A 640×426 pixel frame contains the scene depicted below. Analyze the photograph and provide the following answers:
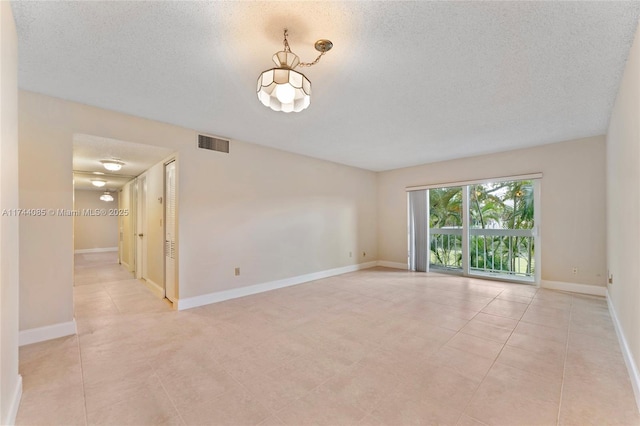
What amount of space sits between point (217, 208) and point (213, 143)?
981 mm

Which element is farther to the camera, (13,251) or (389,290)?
(389,290)

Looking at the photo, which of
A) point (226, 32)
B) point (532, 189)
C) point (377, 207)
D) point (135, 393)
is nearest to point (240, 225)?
point (135, 393)

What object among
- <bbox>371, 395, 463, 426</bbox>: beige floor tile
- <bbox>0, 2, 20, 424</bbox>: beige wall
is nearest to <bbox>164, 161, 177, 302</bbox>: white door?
<bbox>0, 2, 20, 424</bbox>: beige wall

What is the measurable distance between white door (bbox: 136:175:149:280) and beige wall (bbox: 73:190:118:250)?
5.67 m

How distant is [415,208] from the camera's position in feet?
21.3

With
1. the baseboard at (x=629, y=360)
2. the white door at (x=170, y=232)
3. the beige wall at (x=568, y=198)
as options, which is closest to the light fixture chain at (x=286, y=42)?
the white door at (x=170, y=232)

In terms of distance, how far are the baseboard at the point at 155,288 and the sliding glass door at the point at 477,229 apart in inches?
203

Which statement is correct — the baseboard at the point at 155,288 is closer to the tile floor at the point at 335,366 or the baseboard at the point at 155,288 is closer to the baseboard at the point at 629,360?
the tile floor at the point at 335,366

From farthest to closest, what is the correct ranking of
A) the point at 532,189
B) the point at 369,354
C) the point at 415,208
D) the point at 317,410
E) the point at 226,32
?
1. the point at 415,208
2. the point at 532,189
3. the point at 369,354
4. the point at 226,32
5. the point at 317,410

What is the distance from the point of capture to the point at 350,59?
2.19m

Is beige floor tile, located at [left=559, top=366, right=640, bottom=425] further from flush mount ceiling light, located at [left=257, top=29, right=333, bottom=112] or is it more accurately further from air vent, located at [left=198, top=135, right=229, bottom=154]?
air vent, located at [left=198, top=135, right=229, bottom=154]

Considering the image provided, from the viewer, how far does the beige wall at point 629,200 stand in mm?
1969

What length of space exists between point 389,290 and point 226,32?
4.15 m

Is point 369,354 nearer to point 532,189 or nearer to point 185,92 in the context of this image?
point 185,92
